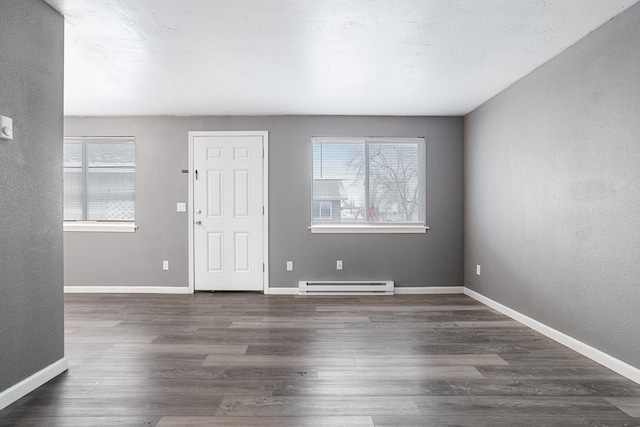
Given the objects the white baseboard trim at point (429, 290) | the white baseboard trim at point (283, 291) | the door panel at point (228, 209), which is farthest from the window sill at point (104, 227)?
the white baseboard trim at point (429, 290)

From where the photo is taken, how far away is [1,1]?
1.94 metres

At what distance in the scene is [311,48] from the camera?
2885 millimetres

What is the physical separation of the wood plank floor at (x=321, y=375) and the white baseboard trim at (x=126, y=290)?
1034mm

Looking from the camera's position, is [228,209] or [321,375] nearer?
[321,375]

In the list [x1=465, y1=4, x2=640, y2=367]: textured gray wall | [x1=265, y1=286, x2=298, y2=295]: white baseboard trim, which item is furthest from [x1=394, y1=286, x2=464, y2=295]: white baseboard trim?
A: [x1=265, y1=286, x2=298, y2=295]: white baseboard trim

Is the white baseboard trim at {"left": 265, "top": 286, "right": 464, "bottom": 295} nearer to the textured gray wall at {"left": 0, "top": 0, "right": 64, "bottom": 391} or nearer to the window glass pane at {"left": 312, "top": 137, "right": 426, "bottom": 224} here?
the window glass pane at {"left": 312, "top": 137, "right": 426, "bottom": 224}

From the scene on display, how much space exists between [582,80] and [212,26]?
2.67 m

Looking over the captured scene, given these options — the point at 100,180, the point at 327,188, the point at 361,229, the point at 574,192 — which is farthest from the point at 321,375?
the point at 100,180

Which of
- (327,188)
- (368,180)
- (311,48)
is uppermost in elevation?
(311,48)

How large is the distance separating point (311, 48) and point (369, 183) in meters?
2.34

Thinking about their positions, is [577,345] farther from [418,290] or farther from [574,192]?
[418,290]

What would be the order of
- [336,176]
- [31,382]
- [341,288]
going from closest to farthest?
1. [31,382]
2. [341,288]
3. [336,176]

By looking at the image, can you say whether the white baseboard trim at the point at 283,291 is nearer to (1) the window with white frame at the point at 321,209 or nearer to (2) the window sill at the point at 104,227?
(1) the window with white frame at the point at 321,209

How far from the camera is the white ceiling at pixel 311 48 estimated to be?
2.36m
